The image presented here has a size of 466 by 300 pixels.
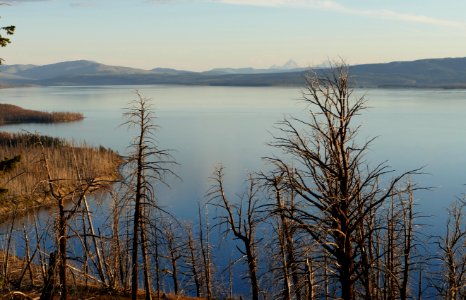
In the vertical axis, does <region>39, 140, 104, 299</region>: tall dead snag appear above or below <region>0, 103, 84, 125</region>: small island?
above

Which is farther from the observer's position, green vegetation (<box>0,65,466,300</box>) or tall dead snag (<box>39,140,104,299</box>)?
green vegetation (<box>0,65,466,300</box>)

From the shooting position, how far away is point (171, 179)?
193ft

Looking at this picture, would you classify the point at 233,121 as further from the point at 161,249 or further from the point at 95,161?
the point at 161,249

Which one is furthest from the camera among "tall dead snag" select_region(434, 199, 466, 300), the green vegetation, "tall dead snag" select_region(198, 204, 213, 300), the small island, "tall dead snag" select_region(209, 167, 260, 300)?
the small island

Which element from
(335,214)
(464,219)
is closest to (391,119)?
(464,219)

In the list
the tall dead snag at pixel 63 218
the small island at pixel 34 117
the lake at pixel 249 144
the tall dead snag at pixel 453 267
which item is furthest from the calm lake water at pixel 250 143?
the tall dead snag at pixel 63 218

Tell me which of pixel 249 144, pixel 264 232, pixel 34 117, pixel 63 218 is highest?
pixel 63 218

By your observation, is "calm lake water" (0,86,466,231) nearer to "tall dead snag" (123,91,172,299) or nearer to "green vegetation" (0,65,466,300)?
"green vegetation" (0,65,466,300)

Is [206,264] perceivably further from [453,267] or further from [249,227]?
[453,267]

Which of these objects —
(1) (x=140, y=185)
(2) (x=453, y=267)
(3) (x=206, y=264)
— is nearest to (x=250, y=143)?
(3) (x=206, y=264)

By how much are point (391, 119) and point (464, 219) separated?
3026 inches

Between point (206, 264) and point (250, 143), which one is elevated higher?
point (250, 143)

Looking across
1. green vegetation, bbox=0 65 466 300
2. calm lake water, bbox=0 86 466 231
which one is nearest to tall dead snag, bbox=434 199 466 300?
green vegetation, bbox=0 65 466 300

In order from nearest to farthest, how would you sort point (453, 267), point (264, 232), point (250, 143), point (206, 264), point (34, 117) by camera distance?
point (453, 267), point (206, 264), point (264, 232), point (250, 143), point (34, 117)
